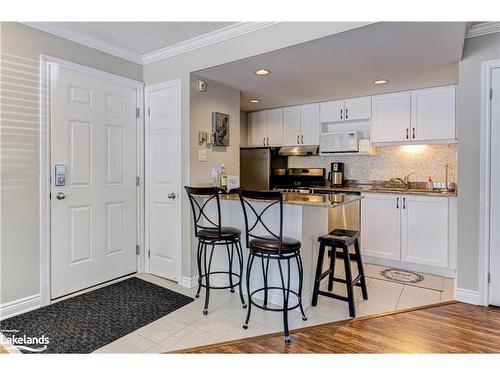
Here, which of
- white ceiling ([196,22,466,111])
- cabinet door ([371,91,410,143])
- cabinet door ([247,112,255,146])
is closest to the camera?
white ceiling ([196,22,466,111])

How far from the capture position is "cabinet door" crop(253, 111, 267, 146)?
5.00 m

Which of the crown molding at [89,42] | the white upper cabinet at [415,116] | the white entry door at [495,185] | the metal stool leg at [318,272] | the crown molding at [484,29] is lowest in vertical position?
the metal stool leg at [318,272]

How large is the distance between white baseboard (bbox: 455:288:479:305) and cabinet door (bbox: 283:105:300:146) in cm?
282

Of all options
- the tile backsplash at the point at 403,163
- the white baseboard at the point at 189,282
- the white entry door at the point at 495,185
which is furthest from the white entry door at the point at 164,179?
the white entry door at the point at 495,185

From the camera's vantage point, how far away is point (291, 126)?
15.5 feet

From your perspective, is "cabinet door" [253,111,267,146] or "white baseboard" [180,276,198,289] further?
"cabinet door" [253,111,267,146]

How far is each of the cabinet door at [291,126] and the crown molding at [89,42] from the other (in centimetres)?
232

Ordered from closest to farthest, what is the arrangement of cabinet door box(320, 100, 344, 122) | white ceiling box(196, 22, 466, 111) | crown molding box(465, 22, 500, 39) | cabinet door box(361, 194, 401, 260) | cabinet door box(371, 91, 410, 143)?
white ceiling box(196, 22, 466, 111), crown molding box(465, 22, 500, 39), cabinet door box(361, 194, 401, 260), cabinet door box(371, 91, 410, 143), cabinet door box(320, 100, 344, 122)

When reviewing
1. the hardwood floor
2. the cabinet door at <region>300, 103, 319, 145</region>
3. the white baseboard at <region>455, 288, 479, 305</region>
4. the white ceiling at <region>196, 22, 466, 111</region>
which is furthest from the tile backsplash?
the hardwood floor

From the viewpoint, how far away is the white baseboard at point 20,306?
7.87ft

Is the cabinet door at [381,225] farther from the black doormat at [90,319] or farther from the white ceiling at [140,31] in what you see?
the white ceiling at [140,31]

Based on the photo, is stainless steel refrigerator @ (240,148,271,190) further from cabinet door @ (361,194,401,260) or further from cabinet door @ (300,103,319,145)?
cabinet door @ (361,194,401,260)

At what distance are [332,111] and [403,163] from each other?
48.3 inches

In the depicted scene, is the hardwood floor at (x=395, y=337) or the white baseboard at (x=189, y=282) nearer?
the hardwood floor at (x=395, y=337)
